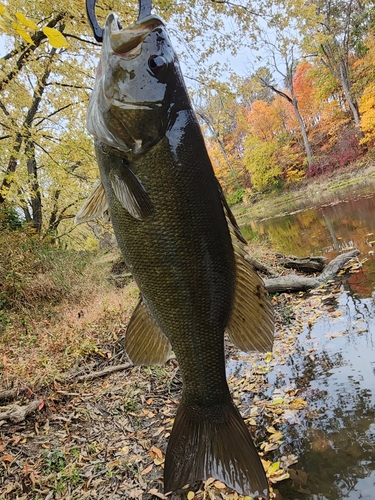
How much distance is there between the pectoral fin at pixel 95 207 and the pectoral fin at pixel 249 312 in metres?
0.55

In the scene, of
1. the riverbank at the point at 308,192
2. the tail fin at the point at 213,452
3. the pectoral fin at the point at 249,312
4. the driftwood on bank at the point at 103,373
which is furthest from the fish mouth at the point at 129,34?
the riverbank at the point at 308,192

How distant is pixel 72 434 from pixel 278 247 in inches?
416

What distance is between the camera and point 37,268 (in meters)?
9.25

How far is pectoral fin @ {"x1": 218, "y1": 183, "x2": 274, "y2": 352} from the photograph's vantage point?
59.7 inches

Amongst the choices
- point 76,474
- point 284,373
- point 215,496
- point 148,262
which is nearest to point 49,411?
point 76,474

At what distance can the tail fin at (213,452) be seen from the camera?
1.48 m

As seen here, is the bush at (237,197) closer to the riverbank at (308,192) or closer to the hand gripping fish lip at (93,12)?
the riverbank at (308,192)

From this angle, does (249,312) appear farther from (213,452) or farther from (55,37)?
(55,37)

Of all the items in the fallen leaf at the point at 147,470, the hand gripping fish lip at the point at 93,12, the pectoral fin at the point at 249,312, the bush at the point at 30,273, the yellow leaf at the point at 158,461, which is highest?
the hand gripping fish lip at the point at 93,12

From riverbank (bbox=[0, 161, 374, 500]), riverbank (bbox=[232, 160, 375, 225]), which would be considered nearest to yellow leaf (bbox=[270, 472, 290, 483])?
riverbank (bbox=[0, 161, 374, 500])

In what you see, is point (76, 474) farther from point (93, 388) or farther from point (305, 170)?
point (305, 170)

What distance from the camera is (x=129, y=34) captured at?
1258 millimetres

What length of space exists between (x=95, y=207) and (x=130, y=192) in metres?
0.28

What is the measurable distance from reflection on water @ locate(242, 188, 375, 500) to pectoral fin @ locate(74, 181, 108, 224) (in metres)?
2.95
